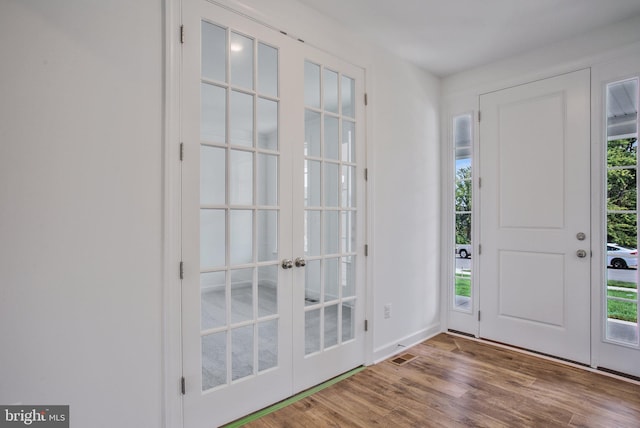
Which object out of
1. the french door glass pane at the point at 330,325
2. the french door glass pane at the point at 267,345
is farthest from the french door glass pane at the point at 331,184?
the french door glass pane at the point at 267,345

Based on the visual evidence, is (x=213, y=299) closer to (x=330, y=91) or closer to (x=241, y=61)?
(x=241, y=61)

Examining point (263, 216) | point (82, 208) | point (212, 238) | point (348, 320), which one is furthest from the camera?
point (348, 320)

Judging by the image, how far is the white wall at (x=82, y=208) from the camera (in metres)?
1.36

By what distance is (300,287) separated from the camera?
7.58 feet

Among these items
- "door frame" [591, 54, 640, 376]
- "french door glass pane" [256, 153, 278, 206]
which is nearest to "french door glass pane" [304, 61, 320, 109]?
"french door glass pane" [256, 153, 278, 206]

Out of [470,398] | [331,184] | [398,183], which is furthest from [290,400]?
[398,183]

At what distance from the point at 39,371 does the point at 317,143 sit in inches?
75.3

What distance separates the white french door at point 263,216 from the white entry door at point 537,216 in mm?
1435

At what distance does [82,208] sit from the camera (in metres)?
1.51

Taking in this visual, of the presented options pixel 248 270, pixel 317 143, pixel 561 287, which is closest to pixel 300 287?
Answer: pixel 248 270

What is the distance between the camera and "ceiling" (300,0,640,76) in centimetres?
235

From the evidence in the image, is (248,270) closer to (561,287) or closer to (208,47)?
(208,47)

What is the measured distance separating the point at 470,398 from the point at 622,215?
1821 mm

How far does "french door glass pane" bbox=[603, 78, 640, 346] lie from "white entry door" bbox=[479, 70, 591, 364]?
0.45ft
